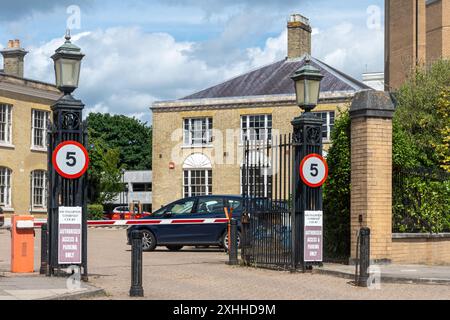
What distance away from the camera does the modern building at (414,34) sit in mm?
50562

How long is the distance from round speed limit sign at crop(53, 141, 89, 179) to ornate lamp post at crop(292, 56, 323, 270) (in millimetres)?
4248

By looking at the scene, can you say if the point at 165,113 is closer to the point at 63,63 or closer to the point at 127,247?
the point at 127,247

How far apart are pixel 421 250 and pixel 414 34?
36.7 m

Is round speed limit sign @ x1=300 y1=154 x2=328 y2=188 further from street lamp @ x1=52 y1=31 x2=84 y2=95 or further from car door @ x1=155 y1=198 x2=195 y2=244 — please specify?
car door @ x1=155 y1=198 x2=195 y2=244

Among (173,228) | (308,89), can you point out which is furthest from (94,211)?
(308,89)

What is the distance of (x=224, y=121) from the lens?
1772 inches

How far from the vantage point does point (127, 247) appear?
23922 mm

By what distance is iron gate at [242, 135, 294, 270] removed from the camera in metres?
15.7

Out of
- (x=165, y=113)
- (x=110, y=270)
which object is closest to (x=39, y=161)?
(x=165, y=113)

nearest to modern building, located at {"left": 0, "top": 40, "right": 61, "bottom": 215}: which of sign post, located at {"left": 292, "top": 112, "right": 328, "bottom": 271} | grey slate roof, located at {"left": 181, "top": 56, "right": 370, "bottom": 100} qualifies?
grey slate roof, located at {"left": 181, "top": 56, "right": 370, "bottom": 100}

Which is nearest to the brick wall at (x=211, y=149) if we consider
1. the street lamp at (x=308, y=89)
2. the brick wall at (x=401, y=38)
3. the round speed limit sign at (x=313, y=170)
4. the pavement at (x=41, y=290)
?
the brick wall at (x=401, y=38)

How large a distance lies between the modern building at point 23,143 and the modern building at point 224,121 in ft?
21.1

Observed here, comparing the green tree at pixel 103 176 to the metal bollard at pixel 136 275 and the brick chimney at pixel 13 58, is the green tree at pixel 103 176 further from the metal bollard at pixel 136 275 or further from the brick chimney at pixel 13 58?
the metal bollard at pixel 136 275
